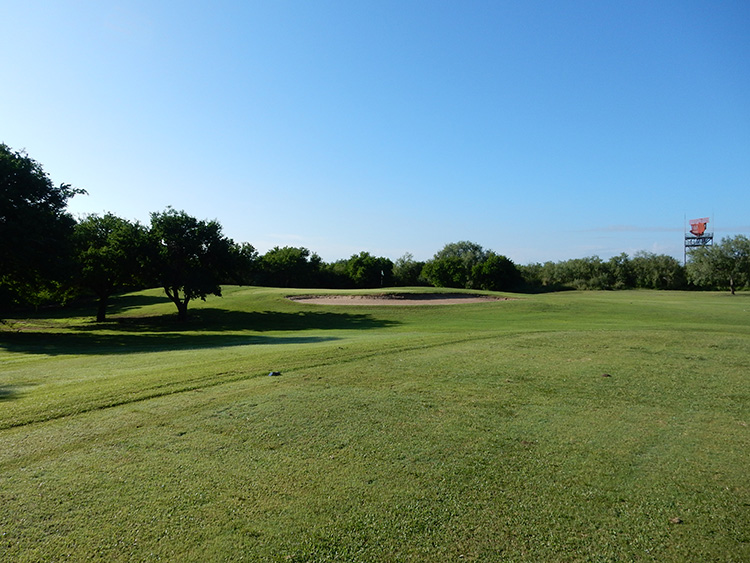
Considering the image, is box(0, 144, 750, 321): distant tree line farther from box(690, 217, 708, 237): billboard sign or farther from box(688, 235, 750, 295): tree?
box(690, 217, 708, 237): billboard sign

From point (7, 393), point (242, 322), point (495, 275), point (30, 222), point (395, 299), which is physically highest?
point (30, 222)

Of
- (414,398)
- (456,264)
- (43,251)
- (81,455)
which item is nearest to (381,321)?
(43,251)

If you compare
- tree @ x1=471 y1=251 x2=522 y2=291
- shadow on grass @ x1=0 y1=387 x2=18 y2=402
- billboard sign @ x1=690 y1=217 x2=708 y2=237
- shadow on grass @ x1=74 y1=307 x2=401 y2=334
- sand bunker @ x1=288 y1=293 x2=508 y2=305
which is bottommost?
shadow on grass @ x1=74 y1=307 x2=401 y2=334

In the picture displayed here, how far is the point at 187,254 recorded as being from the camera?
31.9 meters

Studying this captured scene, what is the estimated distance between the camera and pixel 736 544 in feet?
10.8

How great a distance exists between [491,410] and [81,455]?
523 cm

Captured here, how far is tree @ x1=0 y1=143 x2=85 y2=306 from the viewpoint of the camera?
20.5 metres

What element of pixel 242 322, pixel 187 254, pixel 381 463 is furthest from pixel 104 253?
pixel 381 463

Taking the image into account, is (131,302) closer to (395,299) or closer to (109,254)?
(109,254)

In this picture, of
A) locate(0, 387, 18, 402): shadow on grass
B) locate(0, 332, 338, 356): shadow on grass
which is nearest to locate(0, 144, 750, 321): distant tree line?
locate(0, 332, 338, 356): shadow on grass

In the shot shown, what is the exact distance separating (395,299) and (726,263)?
148ft

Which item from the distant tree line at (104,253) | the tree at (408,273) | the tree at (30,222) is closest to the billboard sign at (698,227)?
the distant tree line at (104,253)

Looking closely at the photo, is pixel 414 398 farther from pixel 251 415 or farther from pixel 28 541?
pixel 28 541

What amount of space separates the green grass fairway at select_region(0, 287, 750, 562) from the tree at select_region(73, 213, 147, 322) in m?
23.1
